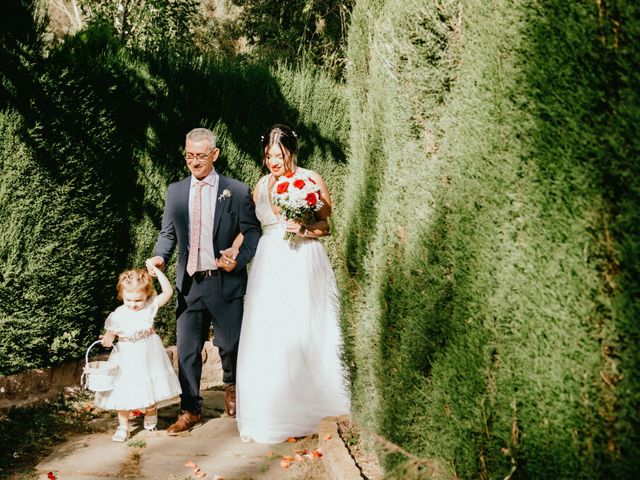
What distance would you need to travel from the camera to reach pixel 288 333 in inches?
218

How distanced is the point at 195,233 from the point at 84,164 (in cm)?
166

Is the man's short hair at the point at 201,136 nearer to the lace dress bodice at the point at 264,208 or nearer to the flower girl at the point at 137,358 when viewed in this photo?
the lace dress bodice at the point at 264,208

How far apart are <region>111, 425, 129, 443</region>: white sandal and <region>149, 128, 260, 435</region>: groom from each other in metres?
0.49

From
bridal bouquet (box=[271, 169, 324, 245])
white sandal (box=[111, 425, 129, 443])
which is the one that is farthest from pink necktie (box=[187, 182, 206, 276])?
white sandal (box=[111, 425, 129, 443])

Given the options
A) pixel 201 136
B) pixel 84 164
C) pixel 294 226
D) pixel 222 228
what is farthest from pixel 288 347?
pixel 84 164

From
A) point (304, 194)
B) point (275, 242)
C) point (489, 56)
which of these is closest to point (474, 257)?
point (489, 56)

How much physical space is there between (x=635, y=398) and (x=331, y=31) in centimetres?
1444

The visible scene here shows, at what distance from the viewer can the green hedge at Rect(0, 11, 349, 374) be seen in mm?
6078

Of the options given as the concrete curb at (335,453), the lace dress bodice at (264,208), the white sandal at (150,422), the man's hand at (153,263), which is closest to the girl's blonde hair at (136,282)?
the man's hand at (153,263)

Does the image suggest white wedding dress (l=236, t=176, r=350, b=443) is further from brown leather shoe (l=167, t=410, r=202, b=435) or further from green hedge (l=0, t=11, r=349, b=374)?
green hedge (l=0, t=11, r=349, b=374)

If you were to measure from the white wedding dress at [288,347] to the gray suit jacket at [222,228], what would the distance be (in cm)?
14

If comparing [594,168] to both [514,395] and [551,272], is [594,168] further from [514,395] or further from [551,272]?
[514,395]

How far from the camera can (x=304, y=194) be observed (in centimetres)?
544

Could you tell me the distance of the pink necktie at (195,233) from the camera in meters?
5.69
